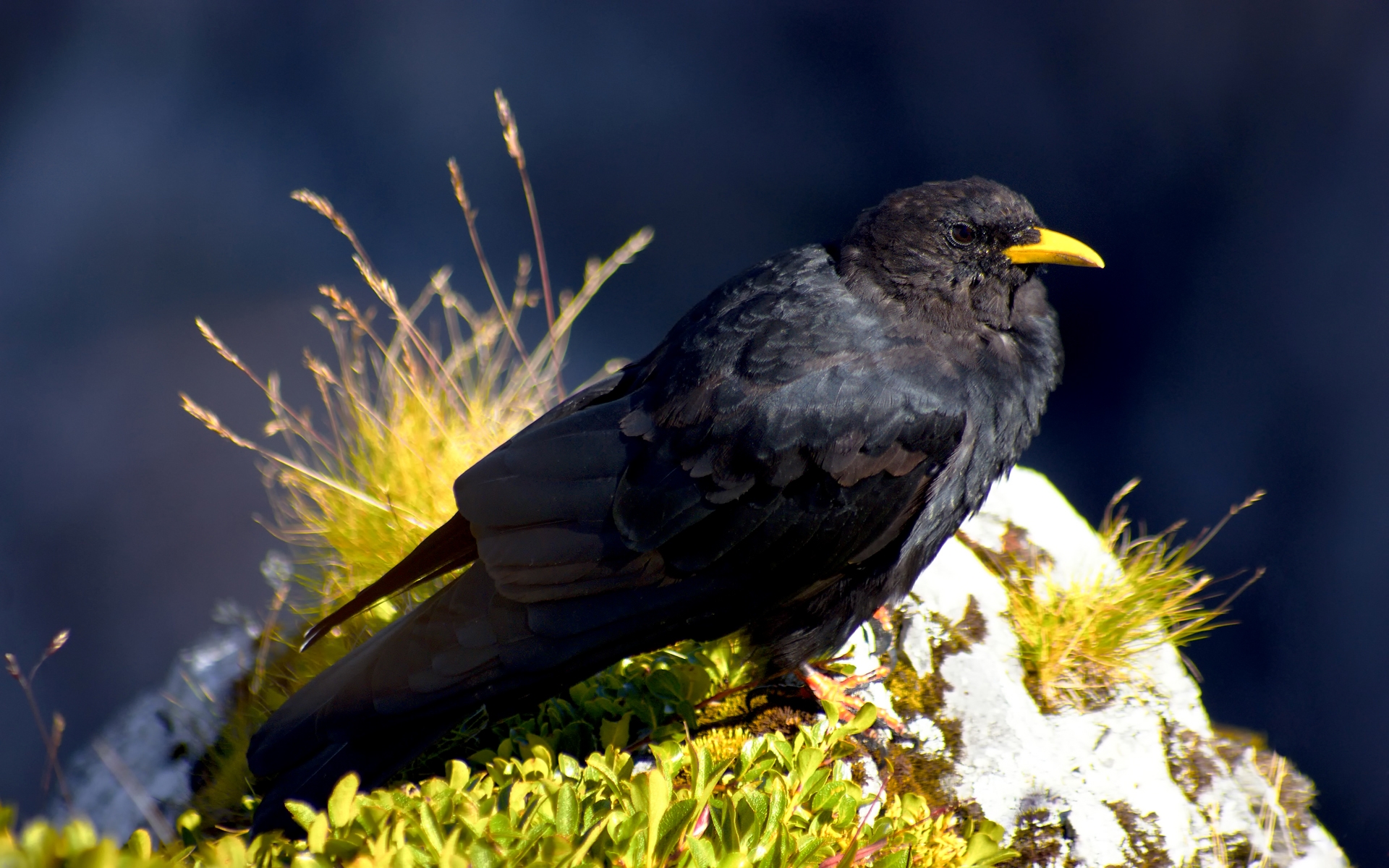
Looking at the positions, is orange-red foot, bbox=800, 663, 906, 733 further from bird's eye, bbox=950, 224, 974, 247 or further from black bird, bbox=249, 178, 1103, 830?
bird's eye, bbox=950, 224, 974, 247

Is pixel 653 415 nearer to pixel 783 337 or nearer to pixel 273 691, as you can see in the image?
pixel 783 337

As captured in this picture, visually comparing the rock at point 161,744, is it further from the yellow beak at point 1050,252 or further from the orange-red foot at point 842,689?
the yellow beak at point 1050,252

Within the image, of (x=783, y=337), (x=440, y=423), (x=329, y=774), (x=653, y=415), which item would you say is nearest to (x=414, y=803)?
(x=329, y=774)

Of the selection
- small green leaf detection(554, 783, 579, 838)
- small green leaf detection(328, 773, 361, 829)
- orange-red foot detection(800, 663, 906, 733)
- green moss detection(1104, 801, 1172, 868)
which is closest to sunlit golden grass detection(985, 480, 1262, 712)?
green moss detection(1104, 801, 1172, 868)

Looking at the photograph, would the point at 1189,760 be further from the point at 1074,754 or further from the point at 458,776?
the point at 458,776

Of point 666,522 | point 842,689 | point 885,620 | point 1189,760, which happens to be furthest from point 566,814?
point 1189,760
